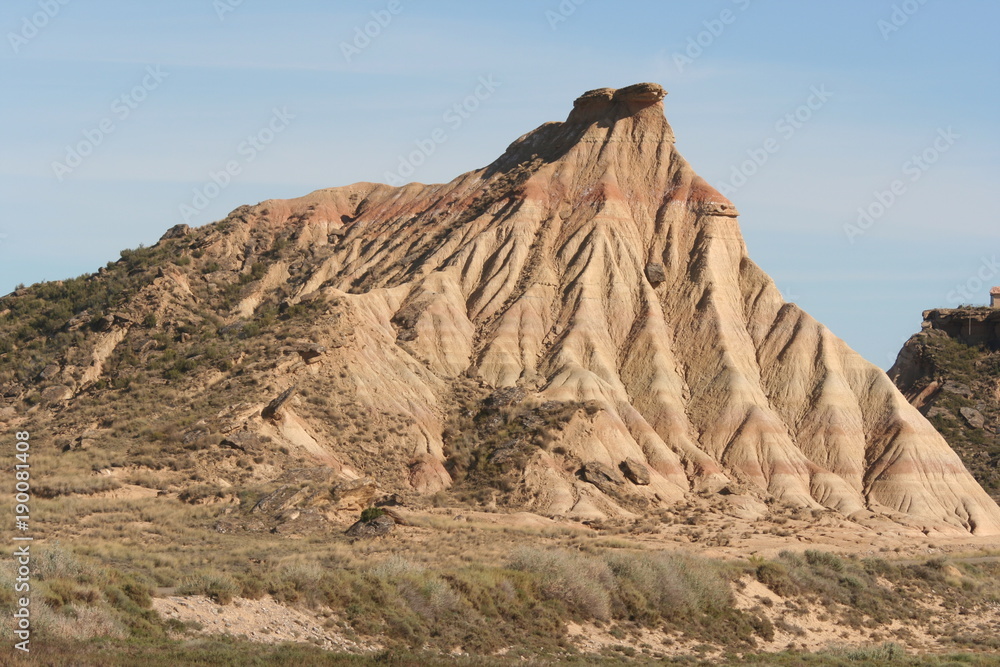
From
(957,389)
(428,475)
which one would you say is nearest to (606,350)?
(428,475)

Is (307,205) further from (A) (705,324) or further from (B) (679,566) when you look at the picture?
(B) (679,566)

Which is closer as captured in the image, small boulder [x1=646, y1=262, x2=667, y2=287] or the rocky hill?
small boulder [x1=646, y1=262, x2=667, y2=287]

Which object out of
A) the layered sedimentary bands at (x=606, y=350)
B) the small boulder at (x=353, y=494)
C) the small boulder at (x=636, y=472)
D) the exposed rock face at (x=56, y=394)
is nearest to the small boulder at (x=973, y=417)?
the layered sedimentary bands at (x=606, y=350)

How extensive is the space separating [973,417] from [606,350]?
33758mm

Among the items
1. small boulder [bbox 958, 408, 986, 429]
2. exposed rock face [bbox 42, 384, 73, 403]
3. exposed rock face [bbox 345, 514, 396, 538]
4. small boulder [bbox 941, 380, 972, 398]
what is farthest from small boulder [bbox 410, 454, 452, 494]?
small boulder [bbox 941, 380, 972, 398]

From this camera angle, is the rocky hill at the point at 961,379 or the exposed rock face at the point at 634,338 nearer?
the exposed rock face at the point at 634,338

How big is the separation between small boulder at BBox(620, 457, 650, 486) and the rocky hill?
3031 centimetres

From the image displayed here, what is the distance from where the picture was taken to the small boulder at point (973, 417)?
86500mm

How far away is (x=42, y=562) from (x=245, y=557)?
9238 millimetres

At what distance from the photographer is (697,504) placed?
5809cm

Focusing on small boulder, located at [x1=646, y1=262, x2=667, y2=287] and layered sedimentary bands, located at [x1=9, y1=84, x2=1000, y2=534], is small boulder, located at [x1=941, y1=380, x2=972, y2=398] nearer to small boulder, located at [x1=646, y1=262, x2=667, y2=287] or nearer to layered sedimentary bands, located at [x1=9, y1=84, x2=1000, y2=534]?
layered sedimentary bands, located at [x1=9, y1=84, x2=1000, y2=534]

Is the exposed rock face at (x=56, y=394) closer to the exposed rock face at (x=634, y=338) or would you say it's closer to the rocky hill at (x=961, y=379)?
the exposed rock face at (x=634, y=338)

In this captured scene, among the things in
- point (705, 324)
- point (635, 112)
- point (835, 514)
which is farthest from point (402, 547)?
point (635, 112)

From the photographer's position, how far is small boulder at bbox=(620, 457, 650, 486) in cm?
5791
